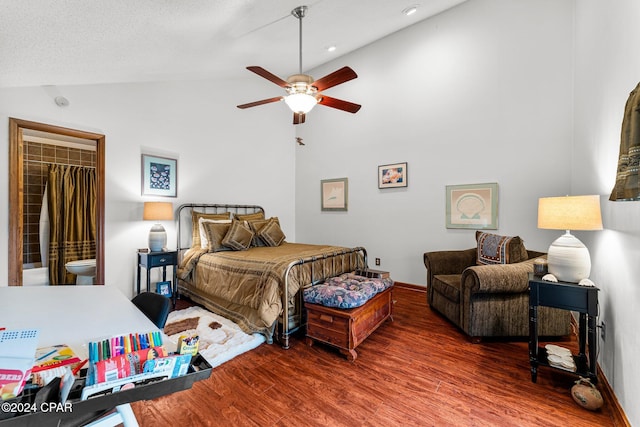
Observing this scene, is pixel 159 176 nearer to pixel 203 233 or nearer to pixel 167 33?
pixel 203 233

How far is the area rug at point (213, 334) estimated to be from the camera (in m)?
2.37

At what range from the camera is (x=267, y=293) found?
2535 millimetres

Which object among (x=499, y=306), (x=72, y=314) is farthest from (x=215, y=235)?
(x=499, y=306)

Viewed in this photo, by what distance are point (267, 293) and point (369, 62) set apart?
4.22 m

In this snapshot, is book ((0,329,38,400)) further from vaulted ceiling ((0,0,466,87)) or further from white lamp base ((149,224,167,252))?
white lamp base ((149,224,167,252))

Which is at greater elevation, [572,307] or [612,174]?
[612,174]

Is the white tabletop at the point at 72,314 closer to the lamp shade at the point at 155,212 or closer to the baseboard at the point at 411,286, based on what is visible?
the lamp shade at the point at 155,212

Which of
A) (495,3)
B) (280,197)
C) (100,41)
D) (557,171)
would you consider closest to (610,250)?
(557,171)

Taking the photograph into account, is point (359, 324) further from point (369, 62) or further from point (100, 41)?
point (369, 62)

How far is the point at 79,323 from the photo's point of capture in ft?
3.86

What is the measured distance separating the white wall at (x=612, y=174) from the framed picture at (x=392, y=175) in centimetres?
206

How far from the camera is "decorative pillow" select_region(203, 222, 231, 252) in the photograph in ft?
12.1

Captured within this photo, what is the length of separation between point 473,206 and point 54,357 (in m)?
4.20

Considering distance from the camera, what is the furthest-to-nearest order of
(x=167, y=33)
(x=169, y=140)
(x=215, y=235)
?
(x=169, y=140) → (x=215, y=235) → (x=167, y=33)
